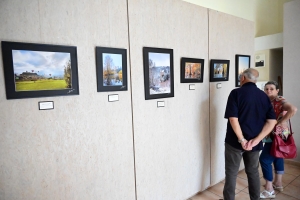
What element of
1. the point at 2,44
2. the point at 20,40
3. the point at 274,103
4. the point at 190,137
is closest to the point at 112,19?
the point at 20,40

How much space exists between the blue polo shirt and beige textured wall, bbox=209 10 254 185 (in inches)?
28.3

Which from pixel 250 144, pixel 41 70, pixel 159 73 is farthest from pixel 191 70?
pixel 41 70

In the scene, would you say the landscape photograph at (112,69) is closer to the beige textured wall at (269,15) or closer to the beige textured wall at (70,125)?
the beige textured wall at (70,125)

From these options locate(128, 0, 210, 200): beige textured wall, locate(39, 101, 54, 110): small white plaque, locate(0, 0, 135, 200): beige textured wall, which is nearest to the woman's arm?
locate(128, 0, 210, 200): beige textured wall

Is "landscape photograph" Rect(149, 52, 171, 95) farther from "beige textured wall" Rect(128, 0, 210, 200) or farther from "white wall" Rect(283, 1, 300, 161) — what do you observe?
"white wall" Rect(283, 1, 300, 161)

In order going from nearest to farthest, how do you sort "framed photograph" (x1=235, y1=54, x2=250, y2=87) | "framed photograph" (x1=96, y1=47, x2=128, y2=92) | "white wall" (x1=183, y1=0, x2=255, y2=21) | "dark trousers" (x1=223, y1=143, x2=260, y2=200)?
"framed photograph" (x1=96, y1=47, x2=128, y2=92), "dark trousers" (x1=223, y1=143, x2=260, y2=200), "framed photograph" (x1=235, y1=54, x2=250, y2=87), "white wall" (x1=183, y1=0, x2=255, y2=21)

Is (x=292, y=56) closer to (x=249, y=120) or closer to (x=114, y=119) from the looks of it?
(x=249, y=120)

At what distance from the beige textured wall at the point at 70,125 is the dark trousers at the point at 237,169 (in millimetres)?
1220

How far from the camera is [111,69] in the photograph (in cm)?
181

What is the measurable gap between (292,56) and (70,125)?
4281 mm

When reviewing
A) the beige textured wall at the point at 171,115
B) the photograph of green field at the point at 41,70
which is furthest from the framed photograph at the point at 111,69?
the photograph of green field at the point at 41,70

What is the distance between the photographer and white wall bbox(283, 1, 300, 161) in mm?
3504

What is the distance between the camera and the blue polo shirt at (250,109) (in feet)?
6.69

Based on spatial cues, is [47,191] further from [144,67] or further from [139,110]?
[144,67]
